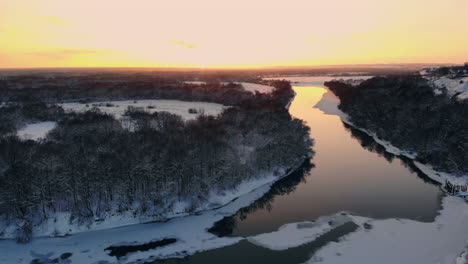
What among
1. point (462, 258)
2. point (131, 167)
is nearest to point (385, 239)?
point (462, 258)

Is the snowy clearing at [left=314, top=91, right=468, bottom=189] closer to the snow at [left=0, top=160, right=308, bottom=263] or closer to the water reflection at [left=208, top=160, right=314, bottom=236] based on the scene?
the water reflection at [left=208, top=160, right=314, bottom=236]

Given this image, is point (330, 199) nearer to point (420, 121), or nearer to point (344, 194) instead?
point (344, 194)

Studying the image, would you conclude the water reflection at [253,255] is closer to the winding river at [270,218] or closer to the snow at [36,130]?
the winding river at [270,218]

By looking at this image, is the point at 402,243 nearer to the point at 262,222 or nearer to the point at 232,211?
the point at 262,222

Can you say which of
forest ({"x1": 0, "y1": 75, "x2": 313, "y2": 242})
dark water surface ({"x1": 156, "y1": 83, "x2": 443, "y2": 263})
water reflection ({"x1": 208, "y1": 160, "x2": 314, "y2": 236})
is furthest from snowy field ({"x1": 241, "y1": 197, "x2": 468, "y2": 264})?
forest ({"x1": 0, "y1": 75, "x2": 313, "y2": 242})

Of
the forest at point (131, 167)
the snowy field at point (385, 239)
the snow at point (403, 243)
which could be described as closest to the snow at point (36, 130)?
the forest at point (131, 167)

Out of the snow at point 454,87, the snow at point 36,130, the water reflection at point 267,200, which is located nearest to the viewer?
the water reflection at point 267,200

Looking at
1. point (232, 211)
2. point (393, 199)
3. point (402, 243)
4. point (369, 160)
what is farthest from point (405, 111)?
point (232, 211)
